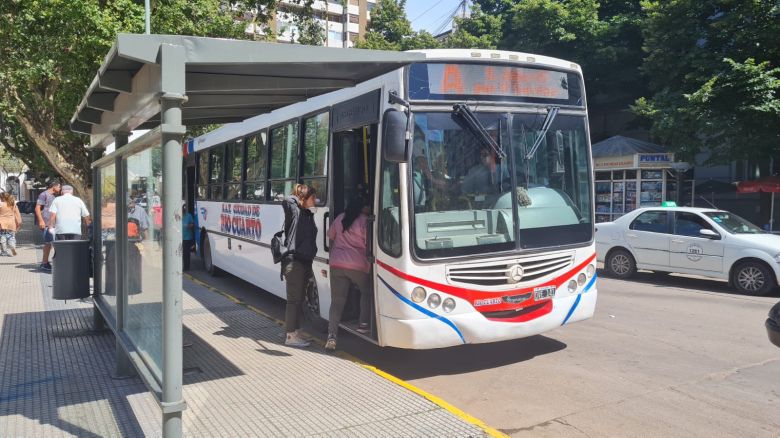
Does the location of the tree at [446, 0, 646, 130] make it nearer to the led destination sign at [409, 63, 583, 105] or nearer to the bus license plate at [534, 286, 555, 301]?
the led destination sign at [409, 63, 583, 105]

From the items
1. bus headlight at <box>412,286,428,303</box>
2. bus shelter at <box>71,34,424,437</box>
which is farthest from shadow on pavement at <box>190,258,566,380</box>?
bus shelter at <box>71,34,424,437</box>

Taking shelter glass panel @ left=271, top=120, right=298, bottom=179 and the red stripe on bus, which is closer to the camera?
the red stripe on bus

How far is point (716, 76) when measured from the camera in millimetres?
17062

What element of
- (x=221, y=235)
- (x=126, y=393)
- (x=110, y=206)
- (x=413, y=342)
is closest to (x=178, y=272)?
(x=126, y=393)

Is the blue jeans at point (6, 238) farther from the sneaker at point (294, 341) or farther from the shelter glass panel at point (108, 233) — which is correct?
the sneaker at point (294, 341)

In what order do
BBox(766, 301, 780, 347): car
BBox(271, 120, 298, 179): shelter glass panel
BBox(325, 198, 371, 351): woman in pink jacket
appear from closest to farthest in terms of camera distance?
BBox(766, 301, 780, 347): car < BBox(325, 198, 371, 351): woman in pink jacket < BBox(271, 120, 298, 179): shelter glass panel

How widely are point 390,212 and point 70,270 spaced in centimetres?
404

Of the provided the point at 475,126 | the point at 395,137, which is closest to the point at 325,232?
the point at 395,137

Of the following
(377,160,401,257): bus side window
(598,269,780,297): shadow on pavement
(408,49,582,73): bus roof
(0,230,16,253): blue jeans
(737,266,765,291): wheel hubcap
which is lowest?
(598,269,780,297): shadow on pavement

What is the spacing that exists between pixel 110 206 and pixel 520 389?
4.50m

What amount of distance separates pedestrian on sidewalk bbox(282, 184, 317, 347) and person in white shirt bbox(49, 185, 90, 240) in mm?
6375

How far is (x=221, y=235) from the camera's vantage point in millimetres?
11633

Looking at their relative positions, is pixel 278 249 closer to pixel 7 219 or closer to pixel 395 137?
pixel 395 137

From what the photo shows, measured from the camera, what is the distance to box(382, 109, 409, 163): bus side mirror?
5461mm
